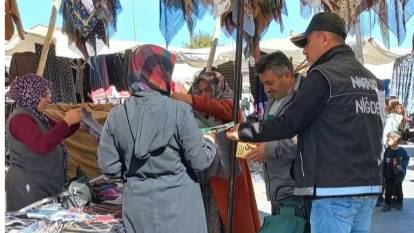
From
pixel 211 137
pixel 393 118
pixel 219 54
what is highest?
pixel 219 54

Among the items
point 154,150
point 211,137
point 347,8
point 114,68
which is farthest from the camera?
point 114,68

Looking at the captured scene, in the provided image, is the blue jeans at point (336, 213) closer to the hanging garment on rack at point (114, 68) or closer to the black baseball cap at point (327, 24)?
the black baseball cap at point (327, 24)

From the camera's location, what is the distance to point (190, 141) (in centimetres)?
240

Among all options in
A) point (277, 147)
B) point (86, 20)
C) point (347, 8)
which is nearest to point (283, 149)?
point (277, 147)

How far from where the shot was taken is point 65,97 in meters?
6.52

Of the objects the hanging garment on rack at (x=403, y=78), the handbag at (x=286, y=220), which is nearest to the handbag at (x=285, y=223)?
the handbag at (x=286, y=220)

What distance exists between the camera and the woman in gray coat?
2.39m

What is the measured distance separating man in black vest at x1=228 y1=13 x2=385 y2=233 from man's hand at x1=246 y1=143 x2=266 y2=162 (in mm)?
380

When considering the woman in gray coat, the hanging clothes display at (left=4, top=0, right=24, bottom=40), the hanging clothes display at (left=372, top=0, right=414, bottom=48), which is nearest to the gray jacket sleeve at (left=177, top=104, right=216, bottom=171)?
the woman in gray coat

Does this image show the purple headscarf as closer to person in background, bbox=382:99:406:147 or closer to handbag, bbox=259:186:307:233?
handbag, bbox=259:186:307:233

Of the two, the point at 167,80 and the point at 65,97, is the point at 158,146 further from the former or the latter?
the point at 65,97

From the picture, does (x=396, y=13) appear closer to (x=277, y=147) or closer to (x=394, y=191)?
(x=277, y=147)

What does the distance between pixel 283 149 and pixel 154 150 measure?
2.56 ft

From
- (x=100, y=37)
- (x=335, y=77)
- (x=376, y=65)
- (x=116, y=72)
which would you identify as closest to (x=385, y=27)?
(x=100, y=37)
